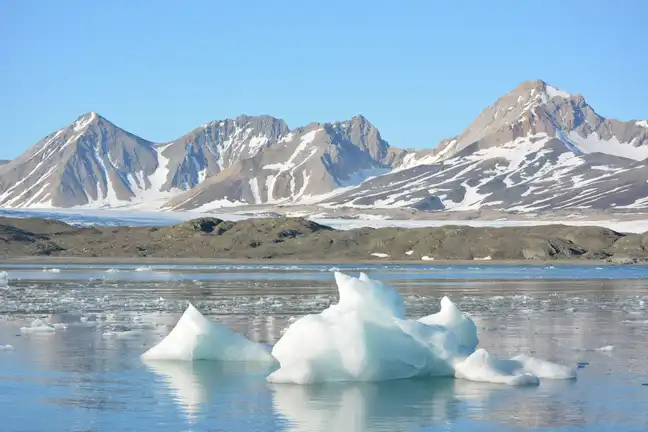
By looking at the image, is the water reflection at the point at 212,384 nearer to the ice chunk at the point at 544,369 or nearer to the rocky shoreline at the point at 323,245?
the ice chunk at the point at 544,369

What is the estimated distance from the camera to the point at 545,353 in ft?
80.2

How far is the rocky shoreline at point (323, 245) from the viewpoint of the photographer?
11606 centimetres

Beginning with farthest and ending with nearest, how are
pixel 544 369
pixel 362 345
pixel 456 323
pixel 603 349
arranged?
pixel 603 349
pixel 456 323
pixel 544 369
pixel 362 345

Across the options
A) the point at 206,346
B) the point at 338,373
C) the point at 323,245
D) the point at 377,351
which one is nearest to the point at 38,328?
the point at 206,346

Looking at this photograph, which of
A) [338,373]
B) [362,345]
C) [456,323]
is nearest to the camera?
[362,345]

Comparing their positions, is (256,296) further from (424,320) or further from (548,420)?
(548,420)

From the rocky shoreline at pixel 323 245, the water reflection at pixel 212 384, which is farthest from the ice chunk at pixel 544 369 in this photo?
the rocky shoreline at pixel 323 245

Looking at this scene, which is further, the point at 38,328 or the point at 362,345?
the point at 38,328

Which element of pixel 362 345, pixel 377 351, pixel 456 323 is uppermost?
pixel 456 323

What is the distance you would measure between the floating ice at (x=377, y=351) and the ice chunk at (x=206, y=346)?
5.08 ft

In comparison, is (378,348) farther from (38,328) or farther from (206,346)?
(38,328)

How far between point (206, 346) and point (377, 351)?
4.67 m

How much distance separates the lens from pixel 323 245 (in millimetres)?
125812

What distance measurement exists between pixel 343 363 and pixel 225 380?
2512 mm
